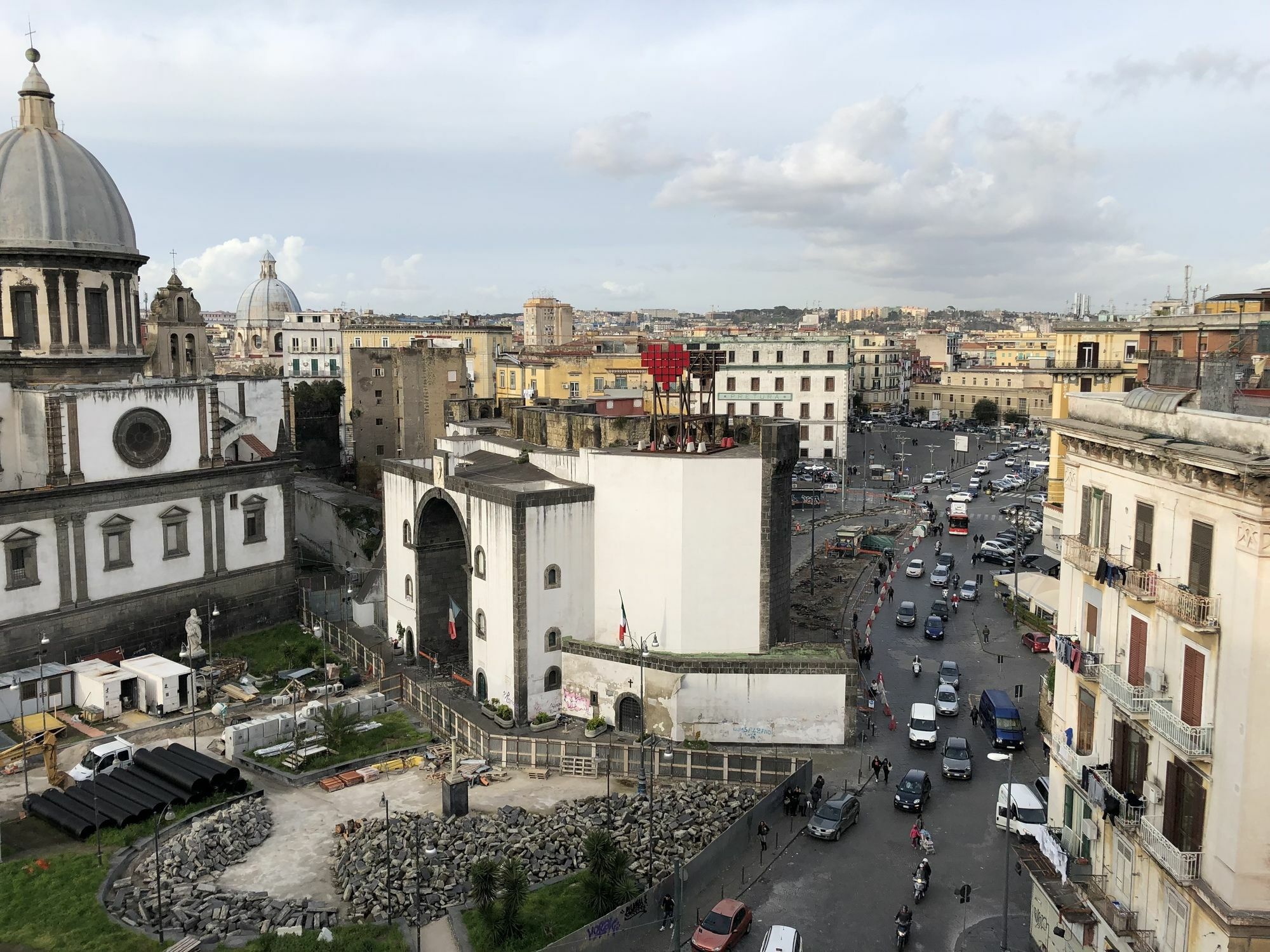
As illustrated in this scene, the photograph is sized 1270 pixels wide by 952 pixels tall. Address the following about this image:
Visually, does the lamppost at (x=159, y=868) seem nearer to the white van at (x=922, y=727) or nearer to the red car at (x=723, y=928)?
the red car at (x=723, y=928)

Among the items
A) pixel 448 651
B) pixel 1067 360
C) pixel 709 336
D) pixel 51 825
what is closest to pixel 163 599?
pixel 448 651

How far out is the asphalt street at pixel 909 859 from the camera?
2639 centimetres

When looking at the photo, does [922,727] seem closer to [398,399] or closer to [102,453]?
[102,453]

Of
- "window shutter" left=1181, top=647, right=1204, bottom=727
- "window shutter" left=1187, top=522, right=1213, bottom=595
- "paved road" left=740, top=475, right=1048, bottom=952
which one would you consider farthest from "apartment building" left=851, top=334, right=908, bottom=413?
"window shutter" left=1181, top=647, right=1204, bottom=727

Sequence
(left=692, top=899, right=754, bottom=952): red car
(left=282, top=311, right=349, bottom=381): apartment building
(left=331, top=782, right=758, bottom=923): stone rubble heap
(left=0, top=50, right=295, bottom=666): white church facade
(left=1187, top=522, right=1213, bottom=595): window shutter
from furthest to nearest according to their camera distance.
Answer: (left=282, top=311, right=349, bottom=381): apartment building → (left=0, top=50, right=295, bottom=666): white church facade → (left=331, top=782, right=758, bottom=923): stone rubble heap → (left=692, top=899, right=754, bottom=952): red car → (left=1187, top=522, right=1213, bottom=595): window shutter

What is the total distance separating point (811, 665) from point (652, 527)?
26.0 feet

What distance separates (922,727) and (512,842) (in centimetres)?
1655

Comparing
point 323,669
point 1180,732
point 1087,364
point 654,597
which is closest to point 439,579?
point 323,669

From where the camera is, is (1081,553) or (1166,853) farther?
(1081,553)

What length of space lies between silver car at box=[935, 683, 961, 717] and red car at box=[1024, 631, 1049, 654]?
27.2 ft

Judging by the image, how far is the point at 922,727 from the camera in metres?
38.1

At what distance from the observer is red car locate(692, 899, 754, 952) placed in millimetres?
25109

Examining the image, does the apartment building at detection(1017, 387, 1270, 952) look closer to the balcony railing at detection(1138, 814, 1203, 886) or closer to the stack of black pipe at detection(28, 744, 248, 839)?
the balcony railing at detection(1138, 814, 1203, 886)

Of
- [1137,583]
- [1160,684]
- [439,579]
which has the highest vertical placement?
[1137,583]
